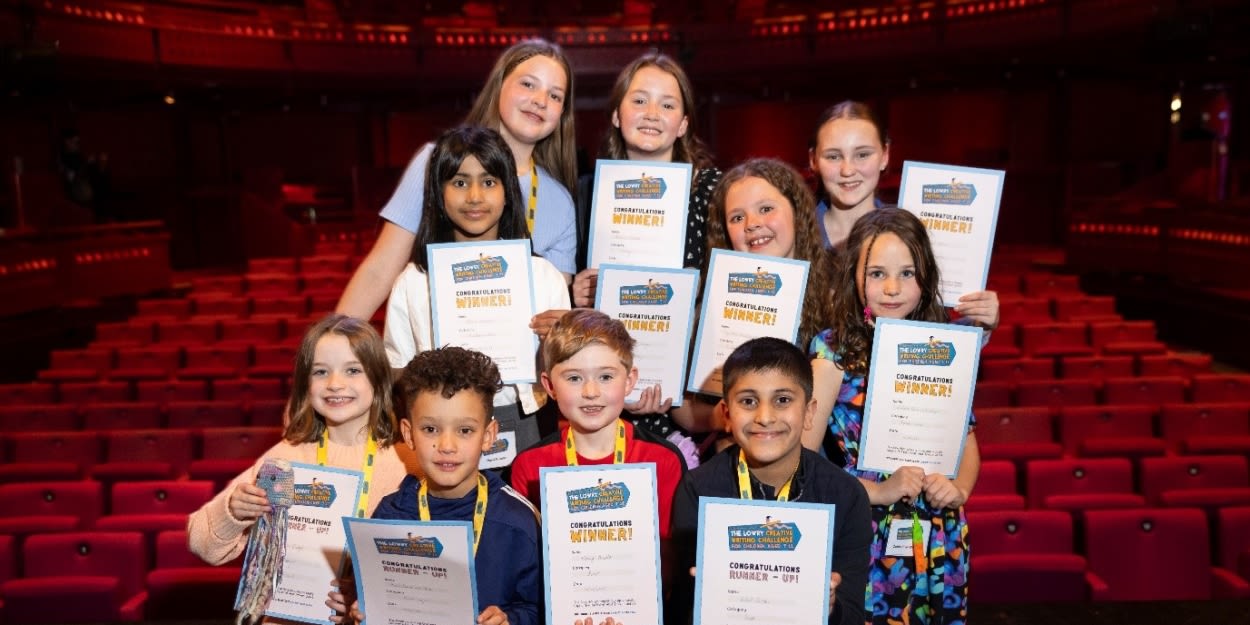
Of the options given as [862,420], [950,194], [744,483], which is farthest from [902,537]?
[950,194]

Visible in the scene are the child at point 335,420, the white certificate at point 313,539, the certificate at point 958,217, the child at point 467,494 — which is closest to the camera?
the child at point 467,494

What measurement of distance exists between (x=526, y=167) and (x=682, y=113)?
51 cm

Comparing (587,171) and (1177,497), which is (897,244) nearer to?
(587,171)

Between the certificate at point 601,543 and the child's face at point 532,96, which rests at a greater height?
the child's face at point 532,96

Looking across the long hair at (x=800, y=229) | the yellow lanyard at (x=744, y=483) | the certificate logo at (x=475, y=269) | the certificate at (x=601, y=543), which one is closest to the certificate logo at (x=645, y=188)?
the long hair at (x=800, y=229)

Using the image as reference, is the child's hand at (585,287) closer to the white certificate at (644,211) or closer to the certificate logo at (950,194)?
the white certificate at (644,211)

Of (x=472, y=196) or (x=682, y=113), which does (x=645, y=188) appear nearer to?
(x=682, y=113)

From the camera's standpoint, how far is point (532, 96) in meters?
3.03

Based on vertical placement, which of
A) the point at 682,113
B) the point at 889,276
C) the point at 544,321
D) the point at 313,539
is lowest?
the point at 313,539

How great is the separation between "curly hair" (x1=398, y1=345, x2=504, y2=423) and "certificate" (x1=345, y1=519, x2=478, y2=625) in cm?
33

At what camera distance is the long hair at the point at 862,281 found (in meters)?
2.54

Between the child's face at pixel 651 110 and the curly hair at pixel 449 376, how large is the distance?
1.02 meters

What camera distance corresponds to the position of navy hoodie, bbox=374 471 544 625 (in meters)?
2.27

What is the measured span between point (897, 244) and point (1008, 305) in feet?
22.6
